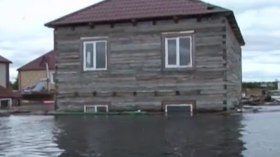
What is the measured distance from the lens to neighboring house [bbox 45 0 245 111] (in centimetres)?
1958

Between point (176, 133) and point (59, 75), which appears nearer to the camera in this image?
point (176, 133)

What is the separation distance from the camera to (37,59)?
65.1 metres

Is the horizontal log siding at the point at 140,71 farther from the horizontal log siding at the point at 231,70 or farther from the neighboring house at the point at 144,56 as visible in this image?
the horizontal log siding at the point at 231,70

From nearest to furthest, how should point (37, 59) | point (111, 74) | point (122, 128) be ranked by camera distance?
point (122, 128) → point (111, 74) → point (37, 59)

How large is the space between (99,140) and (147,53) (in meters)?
10.1

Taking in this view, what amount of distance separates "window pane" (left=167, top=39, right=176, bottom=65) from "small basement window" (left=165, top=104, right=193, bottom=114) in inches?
65.5

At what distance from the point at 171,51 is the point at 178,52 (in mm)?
314

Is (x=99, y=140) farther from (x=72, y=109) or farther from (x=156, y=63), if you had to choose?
(x=72, y=109)

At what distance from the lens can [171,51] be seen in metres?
20.1

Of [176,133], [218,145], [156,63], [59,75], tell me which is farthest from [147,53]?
[218,145]

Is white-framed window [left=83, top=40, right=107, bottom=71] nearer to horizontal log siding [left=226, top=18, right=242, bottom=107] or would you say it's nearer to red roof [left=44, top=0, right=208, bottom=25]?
red roof [left=44, top=0, right=208, bottom=25]

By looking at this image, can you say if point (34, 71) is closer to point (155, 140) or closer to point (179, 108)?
point (179, 108)

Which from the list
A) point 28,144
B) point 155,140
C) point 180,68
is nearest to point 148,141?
point 155,140

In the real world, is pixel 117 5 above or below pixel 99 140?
above
